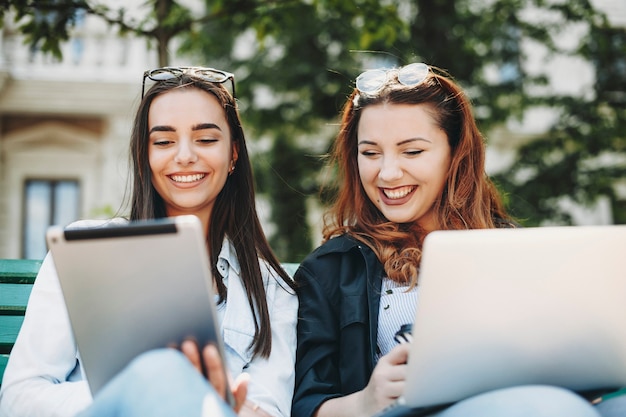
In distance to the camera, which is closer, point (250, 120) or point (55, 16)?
point (55, 16)

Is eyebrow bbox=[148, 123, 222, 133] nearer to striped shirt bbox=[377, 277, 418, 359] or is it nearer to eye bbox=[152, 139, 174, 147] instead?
eye bbox=[152, 139, 174, 147]

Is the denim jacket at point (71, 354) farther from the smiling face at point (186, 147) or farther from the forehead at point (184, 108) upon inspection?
the forehead at point (184, 108)

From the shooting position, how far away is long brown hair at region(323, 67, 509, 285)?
6.82 feet

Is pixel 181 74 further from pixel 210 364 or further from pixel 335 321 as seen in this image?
pixel 210 364

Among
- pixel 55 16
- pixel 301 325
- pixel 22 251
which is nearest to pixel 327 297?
pixel 301 325

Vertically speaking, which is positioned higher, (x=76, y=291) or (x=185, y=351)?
(x=76, y=291)

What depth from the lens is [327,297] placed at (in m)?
2.00

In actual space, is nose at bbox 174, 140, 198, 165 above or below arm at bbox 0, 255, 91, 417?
above

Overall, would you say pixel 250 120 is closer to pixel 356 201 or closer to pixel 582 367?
pixel 356 201

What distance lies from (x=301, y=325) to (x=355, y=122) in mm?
723

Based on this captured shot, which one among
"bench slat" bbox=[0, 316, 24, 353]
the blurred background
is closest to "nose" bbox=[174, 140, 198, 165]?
"bench slat" bbox=[0, 316, 24, 353]

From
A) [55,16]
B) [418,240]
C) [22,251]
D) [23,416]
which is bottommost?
[22,251]

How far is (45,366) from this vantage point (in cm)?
162

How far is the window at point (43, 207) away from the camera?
9.84m
